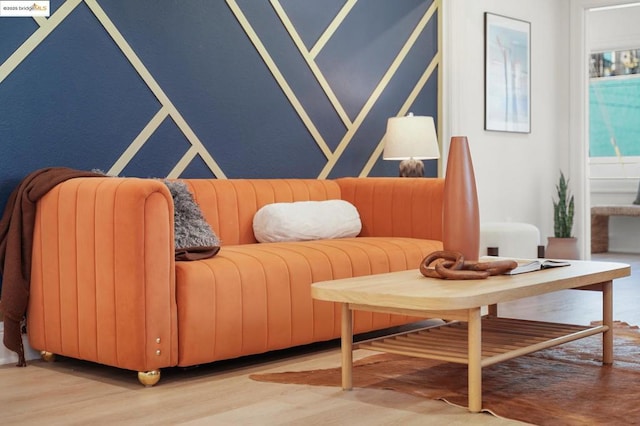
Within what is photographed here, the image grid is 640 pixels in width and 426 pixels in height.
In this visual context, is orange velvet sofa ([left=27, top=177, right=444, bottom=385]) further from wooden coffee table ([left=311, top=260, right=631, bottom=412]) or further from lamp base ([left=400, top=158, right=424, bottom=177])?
lamp base ([left=400, top=158, right=424, bottom=177])

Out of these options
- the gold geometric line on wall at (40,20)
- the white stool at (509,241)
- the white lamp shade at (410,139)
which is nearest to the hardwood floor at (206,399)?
the gold geometric line on wall at (40,20)

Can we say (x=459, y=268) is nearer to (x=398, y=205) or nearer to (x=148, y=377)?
(x=148, y=377)

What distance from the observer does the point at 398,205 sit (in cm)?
429

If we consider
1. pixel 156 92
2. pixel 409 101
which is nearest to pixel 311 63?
pixel 409 101

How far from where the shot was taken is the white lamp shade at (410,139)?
15.5ft

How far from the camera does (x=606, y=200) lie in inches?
348

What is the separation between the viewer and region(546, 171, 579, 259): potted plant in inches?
263

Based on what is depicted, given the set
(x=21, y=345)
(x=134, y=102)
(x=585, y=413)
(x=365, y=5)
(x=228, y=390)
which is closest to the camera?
(x=585, y=413)

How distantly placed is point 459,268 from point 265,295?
30.1 inches

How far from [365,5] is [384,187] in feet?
4.28

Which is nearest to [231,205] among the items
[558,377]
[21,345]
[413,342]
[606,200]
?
[21,345]

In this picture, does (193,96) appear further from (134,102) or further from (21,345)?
(21,345)

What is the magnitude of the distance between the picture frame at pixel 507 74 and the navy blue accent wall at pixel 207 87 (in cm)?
68

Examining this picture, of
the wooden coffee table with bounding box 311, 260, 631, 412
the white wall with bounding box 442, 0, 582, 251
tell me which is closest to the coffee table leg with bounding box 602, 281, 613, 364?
the wooden coffee table with bounding box 311, 260, 631, 412
